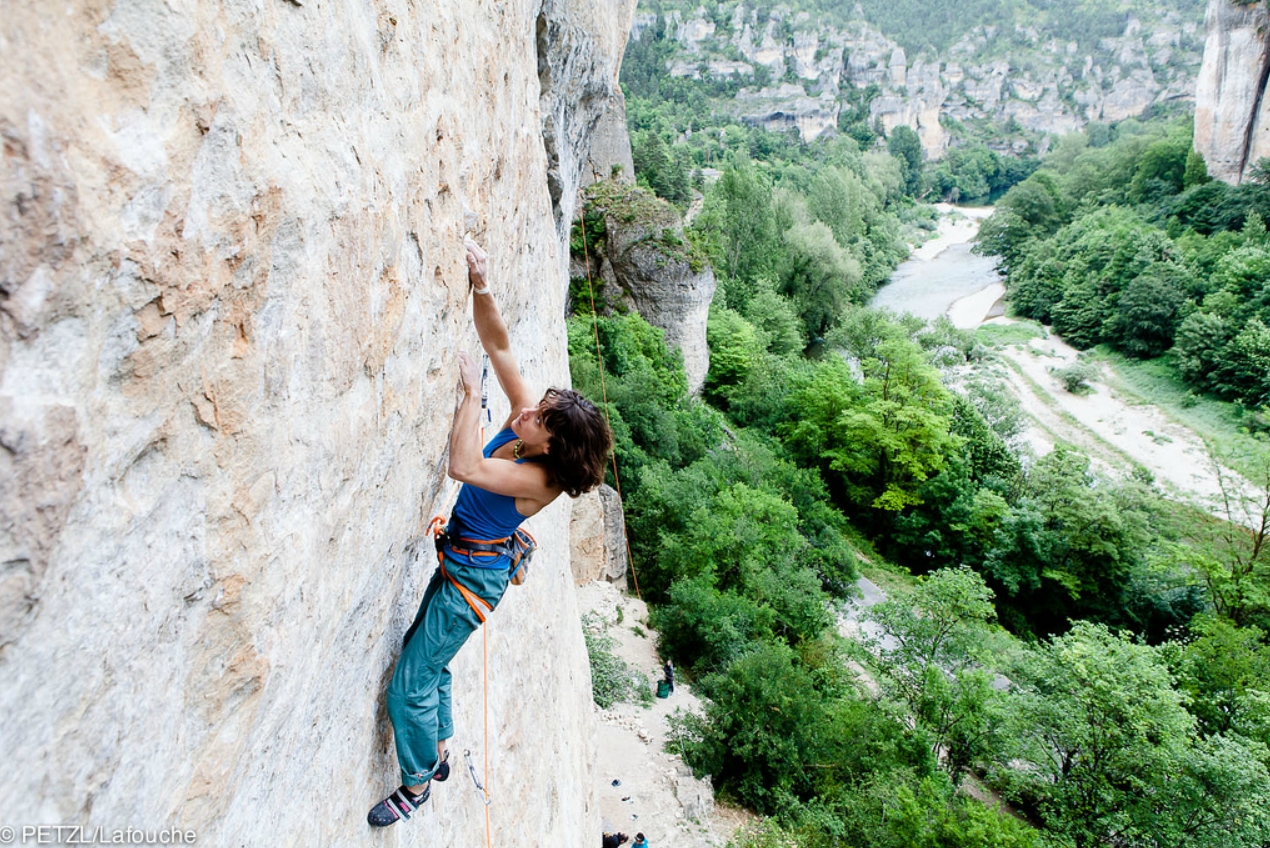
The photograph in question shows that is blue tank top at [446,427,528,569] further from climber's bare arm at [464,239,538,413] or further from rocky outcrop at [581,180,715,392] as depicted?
rocky outcrop at [581,180,715,392]

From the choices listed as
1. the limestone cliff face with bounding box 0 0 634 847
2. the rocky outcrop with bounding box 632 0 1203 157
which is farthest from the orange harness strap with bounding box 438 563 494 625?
the rocky outcrop with bounding box 632 0 1203 157

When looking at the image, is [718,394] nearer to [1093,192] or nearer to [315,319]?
[315,319]

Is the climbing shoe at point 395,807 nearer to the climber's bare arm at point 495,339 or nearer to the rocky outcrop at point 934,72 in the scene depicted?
the climber's bare arm at point 495,339

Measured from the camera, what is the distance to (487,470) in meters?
2.71

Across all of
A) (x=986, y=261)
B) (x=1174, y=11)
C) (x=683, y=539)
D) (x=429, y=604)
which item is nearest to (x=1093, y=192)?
(x=986, y=261)

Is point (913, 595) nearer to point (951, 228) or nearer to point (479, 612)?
point (479, 612)

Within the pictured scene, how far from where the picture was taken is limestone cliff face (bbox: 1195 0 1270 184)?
38.2 metres

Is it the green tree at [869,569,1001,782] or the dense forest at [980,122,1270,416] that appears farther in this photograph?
the dense forest at [980,122,1270,416]

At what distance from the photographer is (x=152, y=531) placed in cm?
141

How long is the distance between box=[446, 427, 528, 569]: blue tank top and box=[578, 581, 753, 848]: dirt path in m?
6.83

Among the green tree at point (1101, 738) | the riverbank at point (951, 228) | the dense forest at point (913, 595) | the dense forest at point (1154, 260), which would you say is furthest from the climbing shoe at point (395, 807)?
the riverbank at point (951, 228)

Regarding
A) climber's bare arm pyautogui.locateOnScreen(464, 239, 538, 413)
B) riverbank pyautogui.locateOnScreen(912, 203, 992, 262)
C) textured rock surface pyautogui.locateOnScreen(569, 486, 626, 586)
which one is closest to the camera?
climber's bare arm pyautogui.locateOnScreen(464, 239, 538, 413)

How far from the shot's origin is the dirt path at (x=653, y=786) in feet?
32.5

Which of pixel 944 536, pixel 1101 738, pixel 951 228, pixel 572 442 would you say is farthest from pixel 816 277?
pixel 572 442
